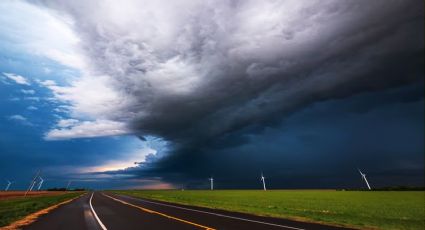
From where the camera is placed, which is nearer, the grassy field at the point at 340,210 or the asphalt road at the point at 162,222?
the asphalt road at the point at 162,222

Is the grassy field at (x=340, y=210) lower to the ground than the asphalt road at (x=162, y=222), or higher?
higher

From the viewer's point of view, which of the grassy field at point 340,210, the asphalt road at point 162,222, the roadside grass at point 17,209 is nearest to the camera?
the asphalt road at point 162,222

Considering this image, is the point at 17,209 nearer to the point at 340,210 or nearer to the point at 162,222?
the point at 162,222

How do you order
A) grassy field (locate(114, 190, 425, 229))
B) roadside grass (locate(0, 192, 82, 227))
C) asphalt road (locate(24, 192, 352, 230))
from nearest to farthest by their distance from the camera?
1. asphalt road (locate(24, 192, 352, 230))
2. grassy field (locate(114, 190, 425, 229))
3. roadside grass (locate(0, 192, 82, 227))

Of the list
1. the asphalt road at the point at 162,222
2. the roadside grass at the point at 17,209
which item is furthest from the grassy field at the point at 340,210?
the roadside grass at the point at 17,209

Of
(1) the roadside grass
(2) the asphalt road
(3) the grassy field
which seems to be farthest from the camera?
(1) the roadside grass

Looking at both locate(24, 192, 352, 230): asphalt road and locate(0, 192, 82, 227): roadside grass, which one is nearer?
locate(24, 192, 352, 230): asphalt road

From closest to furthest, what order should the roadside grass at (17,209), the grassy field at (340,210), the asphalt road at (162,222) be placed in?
the asphalt road at (162,222) < the grassy field at (340,210) < the roadside grass at (17,209)

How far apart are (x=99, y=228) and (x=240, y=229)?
7.43 meters

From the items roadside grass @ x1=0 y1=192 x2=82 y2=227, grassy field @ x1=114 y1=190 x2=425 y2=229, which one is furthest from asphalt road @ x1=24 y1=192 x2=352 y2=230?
grassy field @ x1=114 y1=190 x2=425 y2=229

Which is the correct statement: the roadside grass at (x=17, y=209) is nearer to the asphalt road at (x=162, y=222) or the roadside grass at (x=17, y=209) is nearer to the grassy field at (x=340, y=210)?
the asphalt road at (x=162, y=222)

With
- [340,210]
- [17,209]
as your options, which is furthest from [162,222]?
[17,209]

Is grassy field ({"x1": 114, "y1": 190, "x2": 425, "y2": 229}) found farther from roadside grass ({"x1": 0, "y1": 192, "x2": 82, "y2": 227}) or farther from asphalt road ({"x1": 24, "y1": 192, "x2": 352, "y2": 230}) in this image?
roadside grass ({"x1": 0, "y1": 192, "x2": 82, "y2": 227})

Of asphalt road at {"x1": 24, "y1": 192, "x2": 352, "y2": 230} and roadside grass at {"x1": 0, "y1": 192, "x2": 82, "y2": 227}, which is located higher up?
roadside grass at {"x1": 0, "y1": 192, "x2": 82, "y2": 227}
